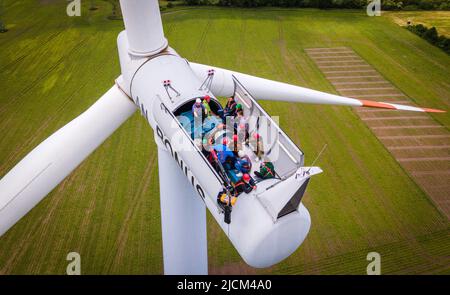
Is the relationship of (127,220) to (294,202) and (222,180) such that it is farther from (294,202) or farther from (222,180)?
(294,202)

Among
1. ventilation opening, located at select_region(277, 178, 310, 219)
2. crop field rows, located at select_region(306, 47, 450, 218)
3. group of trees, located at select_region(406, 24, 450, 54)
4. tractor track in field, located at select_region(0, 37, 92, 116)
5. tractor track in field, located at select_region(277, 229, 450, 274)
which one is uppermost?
ventilation opening, located at select_region(277, 178, 310, 219)

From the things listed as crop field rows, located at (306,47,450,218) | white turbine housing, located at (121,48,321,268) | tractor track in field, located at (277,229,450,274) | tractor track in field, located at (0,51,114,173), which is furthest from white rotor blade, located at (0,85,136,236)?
crop field rows, located at (306,47,450,218)

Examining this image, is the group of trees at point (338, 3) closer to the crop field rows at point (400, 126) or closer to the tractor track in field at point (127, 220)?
the crop field rows at point (400, 126)

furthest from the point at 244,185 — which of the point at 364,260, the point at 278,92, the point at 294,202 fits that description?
the point at 364,260

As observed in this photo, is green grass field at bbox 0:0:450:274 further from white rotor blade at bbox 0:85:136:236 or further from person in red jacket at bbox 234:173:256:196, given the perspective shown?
person in red jacket at bbox 234:173:256:196

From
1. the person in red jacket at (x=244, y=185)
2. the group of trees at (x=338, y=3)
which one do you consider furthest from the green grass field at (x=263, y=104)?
the person in red jacket at (x=244, y=185)

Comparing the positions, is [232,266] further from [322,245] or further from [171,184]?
[171,184]
